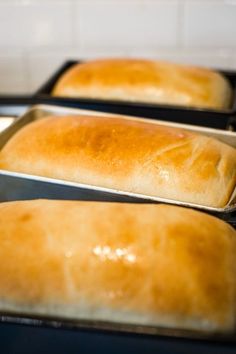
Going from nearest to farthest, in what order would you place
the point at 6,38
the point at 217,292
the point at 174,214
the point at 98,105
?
the point at 217,292 < the point at 174,214 < the point at 98,105 < the point at 6,38

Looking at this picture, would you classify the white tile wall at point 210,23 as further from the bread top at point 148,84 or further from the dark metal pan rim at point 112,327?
the dark metal pan rim at point 112,327

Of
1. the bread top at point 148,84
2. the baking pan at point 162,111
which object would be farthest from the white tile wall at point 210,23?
the baking pan at point 162,111

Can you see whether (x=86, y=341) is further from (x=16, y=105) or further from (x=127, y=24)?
(x=127, y=24)

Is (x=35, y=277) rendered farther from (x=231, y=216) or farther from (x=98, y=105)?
(x=98, y=105)

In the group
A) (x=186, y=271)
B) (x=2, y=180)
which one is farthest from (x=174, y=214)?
(x=2, y=180)

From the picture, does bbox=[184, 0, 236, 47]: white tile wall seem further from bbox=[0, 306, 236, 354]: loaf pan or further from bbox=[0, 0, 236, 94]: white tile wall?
bbox=[0, 306, 236, 354]: loaf pan

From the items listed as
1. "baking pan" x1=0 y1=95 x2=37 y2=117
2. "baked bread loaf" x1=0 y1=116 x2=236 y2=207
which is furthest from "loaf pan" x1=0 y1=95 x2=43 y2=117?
"baked bread loaf" x1=0 y1=116 x2=236 y2=207

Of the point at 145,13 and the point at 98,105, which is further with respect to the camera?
the point at 145,13
